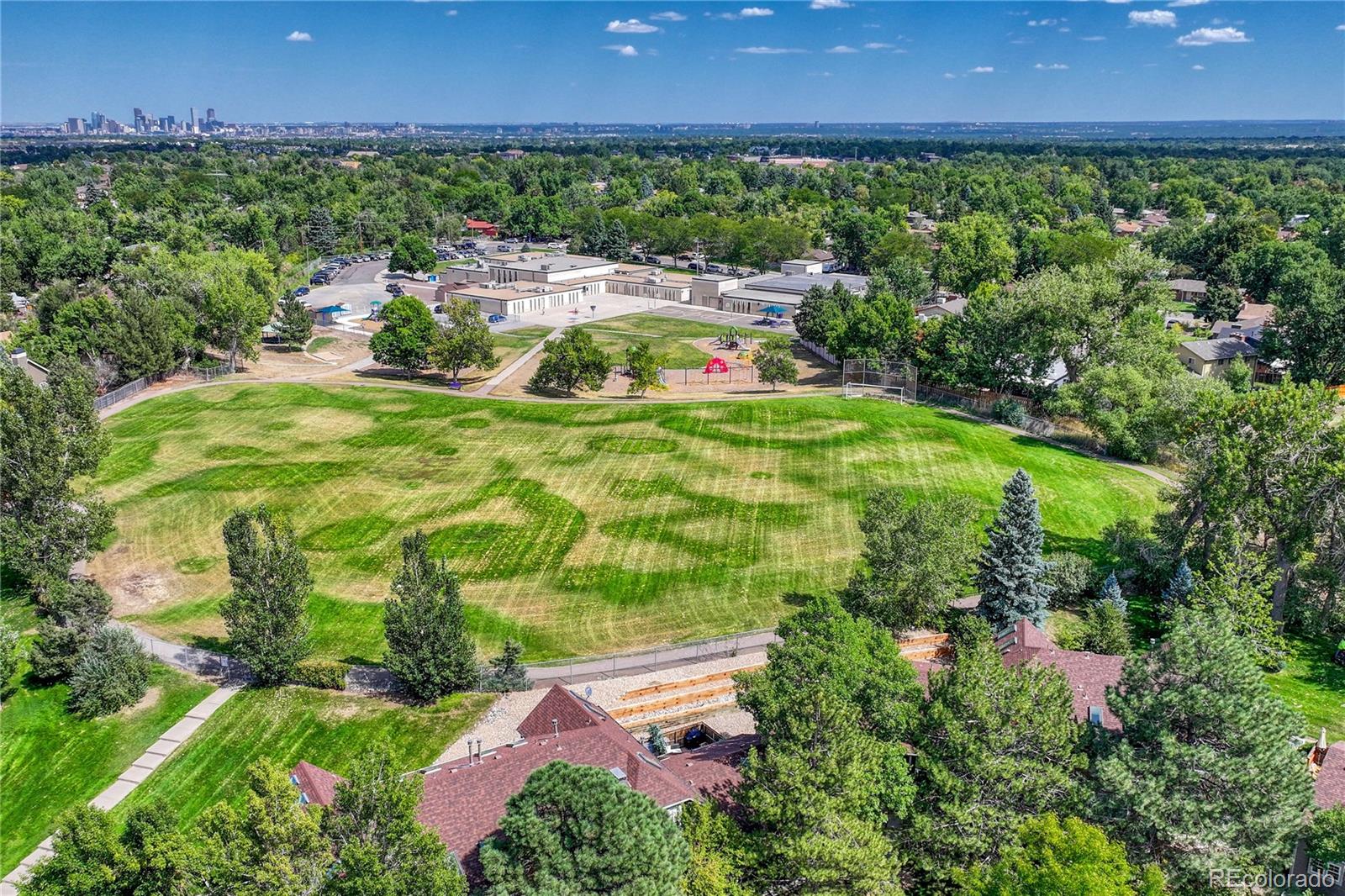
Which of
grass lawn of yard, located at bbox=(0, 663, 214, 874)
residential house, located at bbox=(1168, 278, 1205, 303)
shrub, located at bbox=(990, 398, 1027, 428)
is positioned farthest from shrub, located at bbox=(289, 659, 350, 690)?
residential house, located at bbox=(1168, 278, 1205, 303)

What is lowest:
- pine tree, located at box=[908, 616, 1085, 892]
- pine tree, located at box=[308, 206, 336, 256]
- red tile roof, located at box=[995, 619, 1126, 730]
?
red tile roof, located at box=[995, 619, 1126, 730]

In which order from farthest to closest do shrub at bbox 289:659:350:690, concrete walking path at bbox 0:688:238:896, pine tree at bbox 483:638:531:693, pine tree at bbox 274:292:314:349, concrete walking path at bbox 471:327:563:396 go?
1. pine tree at bbox 274:292:314:349
2. concrete walking path at bbox 471:327:563:396
3. shrub at bbox 289:659:350:690
4. pine tree at bbox 483:638:531:693
5. concrete walking path at bbox 0:688:238:896

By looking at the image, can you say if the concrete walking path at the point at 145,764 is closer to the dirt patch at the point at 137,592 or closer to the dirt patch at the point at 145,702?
the dirt patch at the point at 145,702

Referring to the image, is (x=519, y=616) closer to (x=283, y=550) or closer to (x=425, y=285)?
(x=283, y=550)

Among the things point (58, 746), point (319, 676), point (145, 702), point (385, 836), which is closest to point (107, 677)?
point (145, 702)

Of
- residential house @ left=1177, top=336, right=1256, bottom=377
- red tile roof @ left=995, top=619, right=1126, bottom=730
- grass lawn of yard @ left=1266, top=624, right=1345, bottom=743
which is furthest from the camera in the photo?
residential house @ left=1177, top=336, right=1256, bottom=377

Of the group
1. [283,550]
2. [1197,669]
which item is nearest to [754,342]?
[283,550]

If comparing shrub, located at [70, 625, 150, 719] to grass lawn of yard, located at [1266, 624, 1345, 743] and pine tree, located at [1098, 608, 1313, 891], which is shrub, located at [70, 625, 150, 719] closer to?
pine tree, located at [1098, 608, 1313, 891]
